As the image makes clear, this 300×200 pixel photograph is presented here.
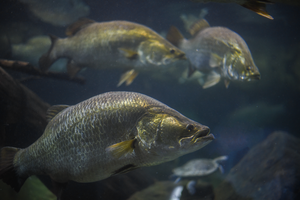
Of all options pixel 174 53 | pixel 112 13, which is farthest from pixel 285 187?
pixel 112 13

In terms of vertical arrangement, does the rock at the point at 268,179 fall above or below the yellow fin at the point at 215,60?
below

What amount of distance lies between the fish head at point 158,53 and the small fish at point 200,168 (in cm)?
306

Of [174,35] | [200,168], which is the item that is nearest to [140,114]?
[200,168]

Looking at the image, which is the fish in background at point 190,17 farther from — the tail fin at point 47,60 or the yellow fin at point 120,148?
the yellow fin at point 120,148

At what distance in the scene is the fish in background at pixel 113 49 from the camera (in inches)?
161

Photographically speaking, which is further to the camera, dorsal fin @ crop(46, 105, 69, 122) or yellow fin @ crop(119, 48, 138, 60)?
yellow fin @ crop(119, 48, 138, 60)

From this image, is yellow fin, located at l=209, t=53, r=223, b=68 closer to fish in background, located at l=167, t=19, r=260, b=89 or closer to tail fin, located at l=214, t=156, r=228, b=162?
fish in background, located at l=167, t=19, r=260, b=89

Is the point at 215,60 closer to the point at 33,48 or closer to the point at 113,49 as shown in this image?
the point at 113,49

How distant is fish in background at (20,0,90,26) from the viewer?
26.3ft

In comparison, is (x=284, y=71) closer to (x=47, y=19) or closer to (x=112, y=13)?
(x=112, y=13)

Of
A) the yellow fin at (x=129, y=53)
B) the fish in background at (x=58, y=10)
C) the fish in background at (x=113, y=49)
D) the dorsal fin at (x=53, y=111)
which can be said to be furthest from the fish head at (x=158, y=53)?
the fish in background at (x=58, y=10)

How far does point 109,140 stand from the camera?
1.82 meters

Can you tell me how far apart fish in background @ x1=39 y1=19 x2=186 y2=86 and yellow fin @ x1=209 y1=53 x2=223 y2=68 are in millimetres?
829

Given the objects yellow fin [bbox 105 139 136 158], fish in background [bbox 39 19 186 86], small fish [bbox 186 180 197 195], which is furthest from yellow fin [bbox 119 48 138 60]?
small fish [bbox 186 180 197 195]
